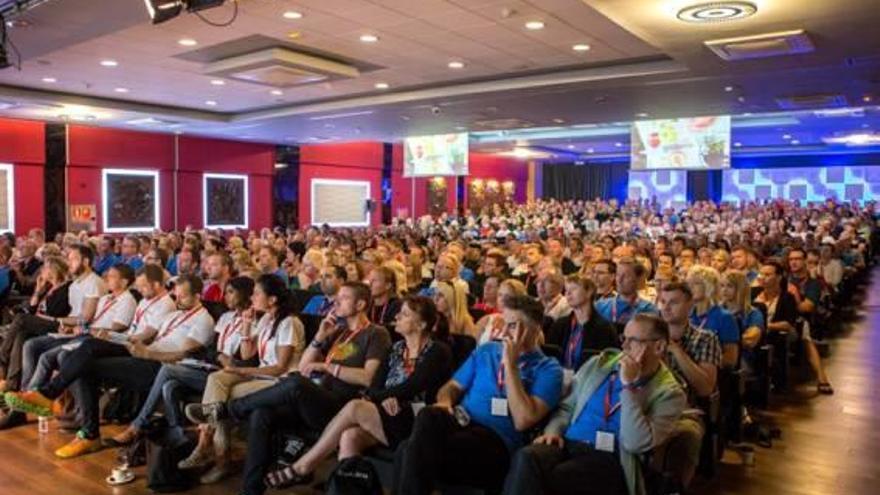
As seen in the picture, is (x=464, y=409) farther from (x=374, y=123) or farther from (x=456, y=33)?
(x=374, y=123)

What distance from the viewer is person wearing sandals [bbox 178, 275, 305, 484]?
404 centimetres

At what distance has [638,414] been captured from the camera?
9.26 feet

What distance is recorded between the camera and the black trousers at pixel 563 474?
279cm

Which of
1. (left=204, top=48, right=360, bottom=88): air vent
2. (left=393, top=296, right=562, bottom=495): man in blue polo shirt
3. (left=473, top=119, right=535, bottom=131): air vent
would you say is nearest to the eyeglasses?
(left=393, top=296, right=562, bottom=495): man in blue polo shirt

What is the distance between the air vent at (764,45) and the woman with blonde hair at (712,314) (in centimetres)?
276

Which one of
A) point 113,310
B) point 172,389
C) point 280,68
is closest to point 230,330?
point 172,389

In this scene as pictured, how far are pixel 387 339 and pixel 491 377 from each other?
0.88 meters

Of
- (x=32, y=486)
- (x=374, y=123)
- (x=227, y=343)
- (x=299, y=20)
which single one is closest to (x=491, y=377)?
(x=227, y=343)

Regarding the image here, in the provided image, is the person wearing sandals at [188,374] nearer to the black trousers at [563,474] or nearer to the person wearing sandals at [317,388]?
the person wearing sandals at [317,388]

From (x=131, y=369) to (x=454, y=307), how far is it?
7.12ft

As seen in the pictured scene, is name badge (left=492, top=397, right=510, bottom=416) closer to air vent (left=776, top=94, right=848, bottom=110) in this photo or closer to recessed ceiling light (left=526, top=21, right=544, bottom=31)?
recessed ceiling light (left=526, top=21, right=544, bottom=31)

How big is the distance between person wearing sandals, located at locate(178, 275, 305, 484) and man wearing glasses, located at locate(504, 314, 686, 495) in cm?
175

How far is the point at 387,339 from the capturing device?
4004mm

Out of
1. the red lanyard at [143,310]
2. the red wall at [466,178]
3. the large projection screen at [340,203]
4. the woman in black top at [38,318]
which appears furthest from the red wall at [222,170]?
the red lanyard at [143,310]
